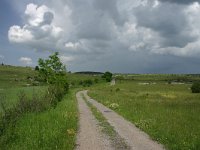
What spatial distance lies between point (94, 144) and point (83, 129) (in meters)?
4.96

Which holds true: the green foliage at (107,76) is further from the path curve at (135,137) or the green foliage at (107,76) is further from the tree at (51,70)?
the path curve at (135,137)

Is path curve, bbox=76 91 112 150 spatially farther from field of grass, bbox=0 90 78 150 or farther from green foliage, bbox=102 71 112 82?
green foliage, bbox=102 71 112 82

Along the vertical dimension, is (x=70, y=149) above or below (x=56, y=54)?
below

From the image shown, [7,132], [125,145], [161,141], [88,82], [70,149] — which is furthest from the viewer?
[88,82]

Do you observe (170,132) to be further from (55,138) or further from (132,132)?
(55,138)

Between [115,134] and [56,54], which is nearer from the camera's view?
[115,134]

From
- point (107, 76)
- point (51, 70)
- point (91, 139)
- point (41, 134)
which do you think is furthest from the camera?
point (107, 76)

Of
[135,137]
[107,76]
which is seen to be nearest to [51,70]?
[135,137]

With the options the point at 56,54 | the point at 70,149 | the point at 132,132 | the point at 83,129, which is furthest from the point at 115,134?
the point at 56,54

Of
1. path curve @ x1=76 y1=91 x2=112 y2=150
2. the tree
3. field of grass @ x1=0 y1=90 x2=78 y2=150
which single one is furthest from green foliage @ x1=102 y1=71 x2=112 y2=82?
field of grass @ x1=0 y1=90 x2=78 y2=150

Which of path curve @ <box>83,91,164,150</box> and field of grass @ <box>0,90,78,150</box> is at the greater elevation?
field of grass @ <box>0,90,78,150</box>

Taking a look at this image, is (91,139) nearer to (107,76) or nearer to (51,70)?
(51,70)

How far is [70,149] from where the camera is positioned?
14617 millimetres

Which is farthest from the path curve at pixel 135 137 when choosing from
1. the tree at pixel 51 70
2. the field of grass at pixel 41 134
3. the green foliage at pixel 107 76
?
the green foliage at pixel 107 76
